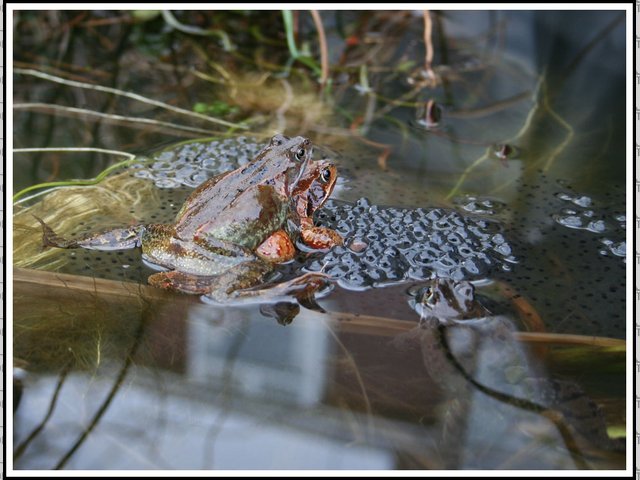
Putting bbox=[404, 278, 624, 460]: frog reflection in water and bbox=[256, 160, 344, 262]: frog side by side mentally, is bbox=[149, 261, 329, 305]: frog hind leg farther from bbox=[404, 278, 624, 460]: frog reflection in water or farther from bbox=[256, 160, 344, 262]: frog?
bbox=[404, 278, 624, 460]: frog reflection in water

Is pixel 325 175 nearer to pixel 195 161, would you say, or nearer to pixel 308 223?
pixel 308 223

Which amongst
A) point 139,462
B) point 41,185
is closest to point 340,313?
point 139,462

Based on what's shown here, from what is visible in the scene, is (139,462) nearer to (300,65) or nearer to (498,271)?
(498,271)

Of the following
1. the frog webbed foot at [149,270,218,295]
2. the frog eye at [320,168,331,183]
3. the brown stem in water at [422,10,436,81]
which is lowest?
the frog webbed foot at [149,270,218,295]

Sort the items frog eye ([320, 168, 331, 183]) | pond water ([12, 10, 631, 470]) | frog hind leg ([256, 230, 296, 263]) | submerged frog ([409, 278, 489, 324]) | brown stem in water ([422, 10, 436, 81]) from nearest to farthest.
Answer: pond water ([12, 10, 631, 470]) → submerged frog ([409, 278, 489, 324]) → frog hind leg ([256, 230, 296, 263]) → frog eye ([320, 168, 331, 183]) → brown stem in water ([422, 10, 436, 81])

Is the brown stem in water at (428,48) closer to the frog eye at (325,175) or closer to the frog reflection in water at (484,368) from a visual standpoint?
the frog eye at (325,175)

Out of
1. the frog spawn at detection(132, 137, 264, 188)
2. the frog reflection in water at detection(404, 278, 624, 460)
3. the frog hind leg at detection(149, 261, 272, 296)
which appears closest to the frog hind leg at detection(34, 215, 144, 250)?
the frog hind leg at detection(149, 261, 272, 296)

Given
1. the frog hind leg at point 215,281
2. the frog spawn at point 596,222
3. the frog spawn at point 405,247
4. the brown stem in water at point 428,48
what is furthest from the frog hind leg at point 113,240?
the brown stem in water at point 428,48

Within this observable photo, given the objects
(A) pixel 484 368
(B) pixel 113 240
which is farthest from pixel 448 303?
(B) pixel 113 240
